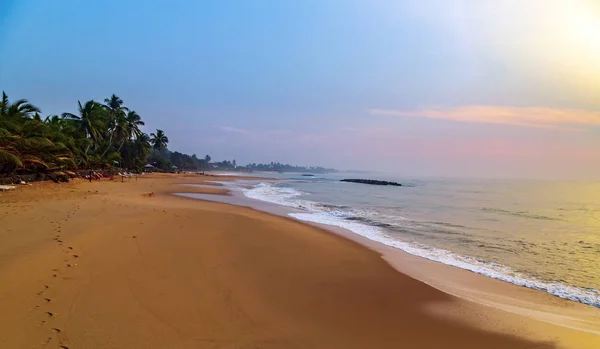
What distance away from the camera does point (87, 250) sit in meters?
6.54

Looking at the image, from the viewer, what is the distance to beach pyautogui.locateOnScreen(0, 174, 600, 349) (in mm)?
3727

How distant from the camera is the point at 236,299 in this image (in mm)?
4883

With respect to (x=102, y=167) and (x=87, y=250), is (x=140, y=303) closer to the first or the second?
(x=87, y=250)

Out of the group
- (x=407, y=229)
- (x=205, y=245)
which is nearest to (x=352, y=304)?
(x=205, y=245)

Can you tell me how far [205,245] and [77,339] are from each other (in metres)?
4.66

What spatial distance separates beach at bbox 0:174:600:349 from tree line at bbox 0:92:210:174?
14.9 meters

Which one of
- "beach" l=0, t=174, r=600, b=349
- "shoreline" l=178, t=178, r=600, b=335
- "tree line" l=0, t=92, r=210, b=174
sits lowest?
"shoreline" l=178, t=178, r=600, b=335

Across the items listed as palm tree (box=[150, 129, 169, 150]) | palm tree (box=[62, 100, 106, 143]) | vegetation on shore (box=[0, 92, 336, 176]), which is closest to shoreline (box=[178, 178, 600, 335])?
vegetation on shore (box=[0, 92, 336, 176])

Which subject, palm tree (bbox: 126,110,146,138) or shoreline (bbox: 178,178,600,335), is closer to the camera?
shoreline (bbox: 178,178,600,335)

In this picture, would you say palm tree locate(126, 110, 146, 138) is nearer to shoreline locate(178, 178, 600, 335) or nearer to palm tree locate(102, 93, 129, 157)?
palm tree locate(102, 93, 129, 157)

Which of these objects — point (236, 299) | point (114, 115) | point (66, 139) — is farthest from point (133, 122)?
point (236, 299)

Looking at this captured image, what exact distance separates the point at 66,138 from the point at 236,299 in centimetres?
2952

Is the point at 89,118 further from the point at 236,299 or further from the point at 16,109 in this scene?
the point at 236,299

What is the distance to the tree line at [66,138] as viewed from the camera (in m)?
20.0
